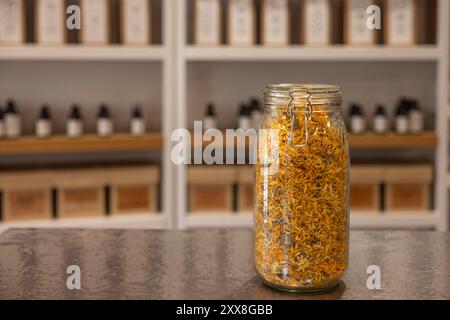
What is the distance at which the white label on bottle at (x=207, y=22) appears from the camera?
246 cm

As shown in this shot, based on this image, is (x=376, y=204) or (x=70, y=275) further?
(x=376, y=204)

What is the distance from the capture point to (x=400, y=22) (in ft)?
8.27

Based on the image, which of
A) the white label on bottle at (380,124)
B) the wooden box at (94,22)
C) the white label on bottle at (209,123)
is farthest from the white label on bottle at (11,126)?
the white label on bottle at (380,124)

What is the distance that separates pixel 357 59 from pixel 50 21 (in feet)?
3.71

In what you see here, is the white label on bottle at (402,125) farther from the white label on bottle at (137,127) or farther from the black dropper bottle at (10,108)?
the black dropper bottle at (10,108)

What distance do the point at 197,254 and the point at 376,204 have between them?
1.64 meters

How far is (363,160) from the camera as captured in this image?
111 inches

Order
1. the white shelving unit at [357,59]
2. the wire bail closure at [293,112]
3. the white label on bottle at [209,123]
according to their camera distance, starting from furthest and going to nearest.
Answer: the white label on bottle at [209,123], the white shelving unit at [357,59], the wire bail closure at [293,112]

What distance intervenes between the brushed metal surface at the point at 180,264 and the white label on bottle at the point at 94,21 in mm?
1321

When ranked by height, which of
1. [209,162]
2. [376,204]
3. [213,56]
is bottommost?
[376,204]

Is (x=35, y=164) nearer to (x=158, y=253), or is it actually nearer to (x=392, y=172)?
(x=392, y=172)

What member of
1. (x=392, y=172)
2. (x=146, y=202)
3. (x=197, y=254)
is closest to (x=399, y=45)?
(x=392, y=172)

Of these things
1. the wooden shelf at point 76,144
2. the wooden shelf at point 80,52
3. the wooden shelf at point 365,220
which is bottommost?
the wooden shelf at point 365,220

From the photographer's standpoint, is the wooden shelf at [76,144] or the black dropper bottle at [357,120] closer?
the wooden shelf at [76,144]
